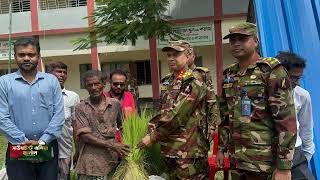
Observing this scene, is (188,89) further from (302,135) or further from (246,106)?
(302,135)

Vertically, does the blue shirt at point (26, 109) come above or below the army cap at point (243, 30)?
below

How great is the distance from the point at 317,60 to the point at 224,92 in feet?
7.85

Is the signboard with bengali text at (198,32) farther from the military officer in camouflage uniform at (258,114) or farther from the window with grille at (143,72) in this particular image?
the military officer in camouflage uniform at (258,114)

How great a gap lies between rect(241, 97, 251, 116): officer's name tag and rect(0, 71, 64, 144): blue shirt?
1.32m

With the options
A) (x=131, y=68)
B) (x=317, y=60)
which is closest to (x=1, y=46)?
(x=131, y=68)

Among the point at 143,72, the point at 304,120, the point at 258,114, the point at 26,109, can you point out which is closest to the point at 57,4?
the point at 143,72

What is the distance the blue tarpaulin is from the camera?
180 inches

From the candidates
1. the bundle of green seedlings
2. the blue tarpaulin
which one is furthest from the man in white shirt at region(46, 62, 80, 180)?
the blue tarpaulin

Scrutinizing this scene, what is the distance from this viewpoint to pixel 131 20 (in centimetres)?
1237

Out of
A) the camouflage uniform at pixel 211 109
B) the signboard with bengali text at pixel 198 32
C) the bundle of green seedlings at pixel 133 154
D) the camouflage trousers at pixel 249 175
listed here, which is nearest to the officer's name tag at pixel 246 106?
the camouflage trousers at pixel 249 175

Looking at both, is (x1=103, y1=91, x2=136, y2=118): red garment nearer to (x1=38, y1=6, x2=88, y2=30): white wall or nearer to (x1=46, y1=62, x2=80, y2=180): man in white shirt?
(x1=46, y1=62, x2=80, y2=180): man in white shirt

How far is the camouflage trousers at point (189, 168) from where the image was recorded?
3.05 m

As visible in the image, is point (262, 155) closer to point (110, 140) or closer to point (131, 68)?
point (110, 140)

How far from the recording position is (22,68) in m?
3.05
